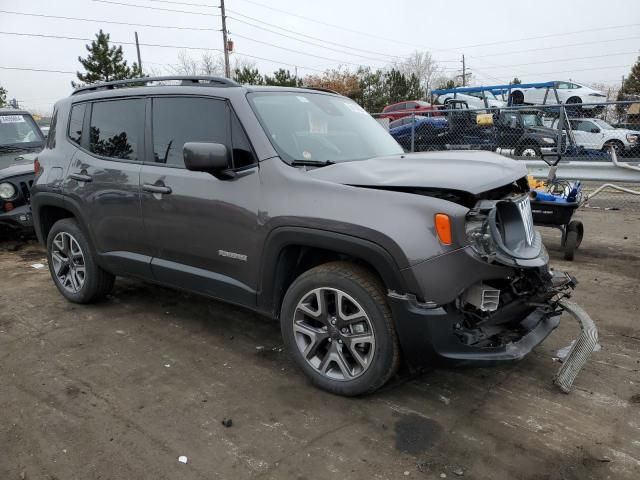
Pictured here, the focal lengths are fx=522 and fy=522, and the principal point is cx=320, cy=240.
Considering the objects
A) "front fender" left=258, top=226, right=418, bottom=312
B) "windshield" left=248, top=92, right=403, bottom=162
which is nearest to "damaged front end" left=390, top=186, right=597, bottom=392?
"front fender" left=258, top=226, right=418, bottom=312

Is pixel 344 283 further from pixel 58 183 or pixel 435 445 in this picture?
pixel 58 183

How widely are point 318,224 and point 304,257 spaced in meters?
0.43

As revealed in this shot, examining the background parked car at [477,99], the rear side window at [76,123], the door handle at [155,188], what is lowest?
the door handle at [155,188]

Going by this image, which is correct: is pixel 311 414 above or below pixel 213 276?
below

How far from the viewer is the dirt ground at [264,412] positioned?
2.57m

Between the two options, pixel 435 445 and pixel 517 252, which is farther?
pixel 517 252

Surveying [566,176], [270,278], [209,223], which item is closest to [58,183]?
[209,223]

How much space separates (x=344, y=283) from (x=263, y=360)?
3.67 feet

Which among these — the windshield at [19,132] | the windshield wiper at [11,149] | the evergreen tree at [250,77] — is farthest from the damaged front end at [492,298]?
the evergreen tree at [250,77]

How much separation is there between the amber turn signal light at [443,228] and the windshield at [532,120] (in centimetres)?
1016

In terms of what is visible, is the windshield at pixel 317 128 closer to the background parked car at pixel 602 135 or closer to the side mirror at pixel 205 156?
the side mirror at pixel 205 156

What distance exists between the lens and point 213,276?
3611mm

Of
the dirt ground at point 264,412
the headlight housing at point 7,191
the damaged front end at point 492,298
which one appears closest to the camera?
the dirt ground at point 264,412

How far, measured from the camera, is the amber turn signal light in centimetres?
265
